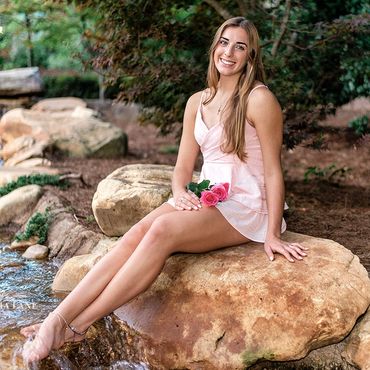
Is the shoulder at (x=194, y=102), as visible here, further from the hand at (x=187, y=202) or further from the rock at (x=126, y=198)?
the rock at (x=126, y=198)

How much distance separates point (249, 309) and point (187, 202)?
0.69 m

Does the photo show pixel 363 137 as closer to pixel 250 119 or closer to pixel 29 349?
pixel 250 119

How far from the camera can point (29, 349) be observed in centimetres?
309

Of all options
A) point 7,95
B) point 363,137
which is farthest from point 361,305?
point 7,95

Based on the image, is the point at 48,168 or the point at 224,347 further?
the point at 48,168

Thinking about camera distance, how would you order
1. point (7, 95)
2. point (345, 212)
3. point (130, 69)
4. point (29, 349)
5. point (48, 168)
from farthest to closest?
1. point (7, 95)
2. point (48, 168)
3. point (130, 69)
4. point (345, 212)
5. point (29, 349)

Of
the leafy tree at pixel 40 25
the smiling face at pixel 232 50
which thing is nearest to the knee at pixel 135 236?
the smiling face at pixel 232 50

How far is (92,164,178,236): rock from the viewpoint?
4.35m

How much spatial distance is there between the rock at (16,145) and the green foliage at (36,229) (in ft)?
11.4

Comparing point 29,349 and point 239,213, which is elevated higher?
point 239,213

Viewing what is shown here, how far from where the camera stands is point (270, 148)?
3.56m

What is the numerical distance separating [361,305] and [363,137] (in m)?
2.28

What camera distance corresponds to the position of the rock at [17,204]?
5926 mm

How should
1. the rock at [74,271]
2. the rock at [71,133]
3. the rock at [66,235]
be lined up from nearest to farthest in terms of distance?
the rock at [74,271] < the rock at [66,235] < the rock at [71,133]
